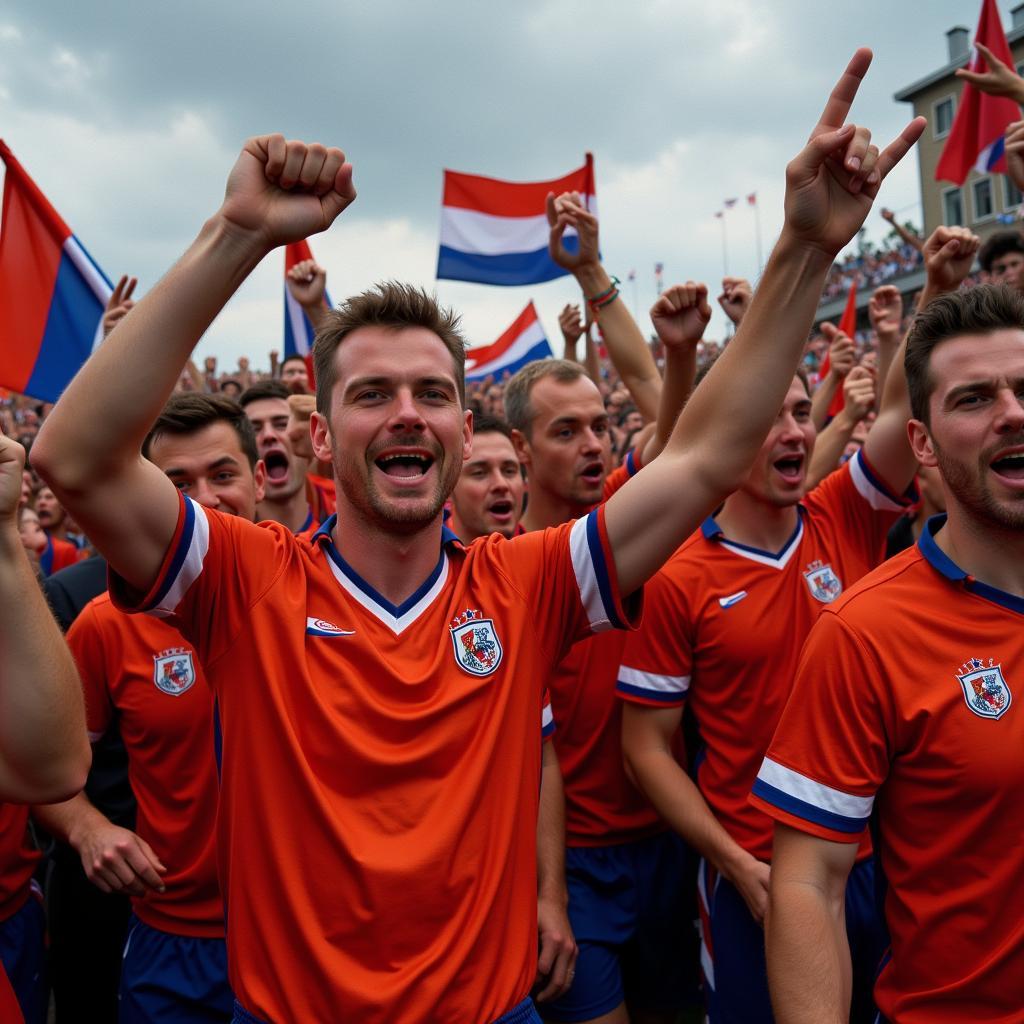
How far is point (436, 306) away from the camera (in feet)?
8.88

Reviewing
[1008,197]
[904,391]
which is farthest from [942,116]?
[904,391]

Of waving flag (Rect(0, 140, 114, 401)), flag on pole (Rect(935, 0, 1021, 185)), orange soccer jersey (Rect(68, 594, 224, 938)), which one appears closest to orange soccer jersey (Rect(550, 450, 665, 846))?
orange soccer jersey (Rect(68, 594, 224, 938))

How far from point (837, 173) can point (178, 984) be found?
10.0ft

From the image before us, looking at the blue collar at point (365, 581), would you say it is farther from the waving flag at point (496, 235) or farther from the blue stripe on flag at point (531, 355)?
the blue stripe on flag at point (531, 355)

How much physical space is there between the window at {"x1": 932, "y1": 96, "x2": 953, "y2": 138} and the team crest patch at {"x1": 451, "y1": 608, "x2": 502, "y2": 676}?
2127 inches

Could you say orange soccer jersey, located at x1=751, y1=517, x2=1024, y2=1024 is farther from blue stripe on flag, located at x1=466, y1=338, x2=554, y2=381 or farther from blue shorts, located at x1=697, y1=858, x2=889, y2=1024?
blue stripe on flag, located at x1=466, y1=338, x2=554, y2=381

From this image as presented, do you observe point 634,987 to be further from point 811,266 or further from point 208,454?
point 811,266

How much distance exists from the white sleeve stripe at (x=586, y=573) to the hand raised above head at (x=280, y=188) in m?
0.95

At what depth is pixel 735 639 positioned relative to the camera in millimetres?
3459

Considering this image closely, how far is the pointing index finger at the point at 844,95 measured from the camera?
2180mm

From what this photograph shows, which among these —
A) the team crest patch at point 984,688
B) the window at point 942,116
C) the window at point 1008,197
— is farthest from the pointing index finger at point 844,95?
the window at point 942,116

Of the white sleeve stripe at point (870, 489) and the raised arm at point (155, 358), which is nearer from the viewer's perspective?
the raised arm at point (155, 358)

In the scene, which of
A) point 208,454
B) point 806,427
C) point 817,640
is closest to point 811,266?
point 817,640

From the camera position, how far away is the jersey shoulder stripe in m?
2.37
